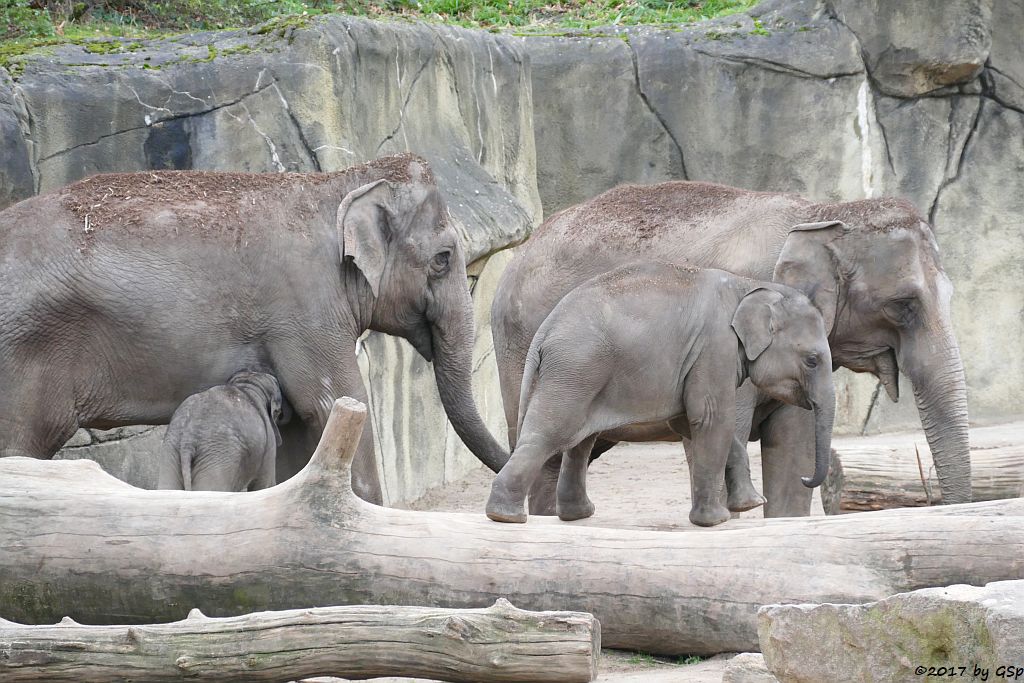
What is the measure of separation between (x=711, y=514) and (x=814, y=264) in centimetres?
147

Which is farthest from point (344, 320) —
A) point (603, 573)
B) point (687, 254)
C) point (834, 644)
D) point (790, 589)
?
point (834, 644)

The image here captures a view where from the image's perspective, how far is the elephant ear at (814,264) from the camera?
20.9ft

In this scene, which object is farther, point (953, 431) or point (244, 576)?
point (953, 431)

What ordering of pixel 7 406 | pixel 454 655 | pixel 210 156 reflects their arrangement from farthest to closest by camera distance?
1. pixel 210 156
2. pixel 7 406
3. pixel 454 655

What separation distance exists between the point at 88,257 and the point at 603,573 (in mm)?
2560

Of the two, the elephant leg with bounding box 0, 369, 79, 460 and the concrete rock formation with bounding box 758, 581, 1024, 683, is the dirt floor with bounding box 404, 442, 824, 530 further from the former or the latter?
the concrete rock formation with bounding box 758, 581, 1024, 683

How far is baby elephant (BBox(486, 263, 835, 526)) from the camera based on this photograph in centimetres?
530

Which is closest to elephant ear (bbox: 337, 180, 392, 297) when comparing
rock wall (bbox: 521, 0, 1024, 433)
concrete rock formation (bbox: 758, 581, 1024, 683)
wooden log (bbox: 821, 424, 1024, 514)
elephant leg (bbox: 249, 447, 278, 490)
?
elephant leg (bbox: 249, 447, 278, 490)

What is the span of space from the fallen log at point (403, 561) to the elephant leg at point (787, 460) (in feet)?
5.91

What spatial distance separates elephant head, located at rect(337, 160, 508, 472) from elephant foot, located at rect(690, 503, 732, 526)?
141 cm

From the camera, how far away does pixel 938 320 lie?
6363 mm

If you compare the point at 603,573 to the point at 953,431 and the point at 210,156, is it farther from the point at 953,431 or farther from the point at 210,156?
the point at 210,156

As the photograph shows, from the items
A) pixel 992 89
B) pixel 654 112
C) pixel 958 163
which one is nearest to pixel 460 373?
pixel 654 112

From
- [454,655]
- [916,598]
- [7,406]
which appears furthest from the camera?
[7,406]
